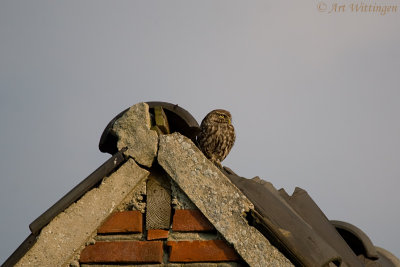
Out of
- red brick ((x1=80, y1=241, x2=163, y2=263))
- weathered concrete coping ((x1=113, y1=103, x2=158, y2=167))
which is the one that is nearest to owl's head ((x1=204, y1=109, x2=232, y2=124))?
weathered concrete coping ((x1=113, y1=103, x2=158, y2=167))

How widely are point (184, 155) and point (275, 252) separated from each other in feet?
2.51

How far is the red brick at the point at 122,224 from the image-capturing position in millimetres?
2938

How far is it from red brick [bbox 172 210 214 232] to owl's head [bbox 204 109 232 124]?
3.72m

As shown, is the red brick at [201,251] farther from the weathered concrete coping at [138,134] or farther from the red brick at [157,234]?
the weathered concrete coping at [138,134]

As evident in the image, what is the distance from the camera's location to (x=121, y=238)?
116 inches

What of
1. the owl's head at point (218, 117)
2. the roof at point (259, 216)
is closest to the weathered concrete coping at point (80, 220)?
the roof at point (259, 216)

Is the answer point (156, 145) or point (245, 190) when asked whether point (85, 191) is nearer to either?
point (156, 145)

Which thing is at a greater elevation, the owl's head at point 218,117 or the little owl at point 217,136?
the owl's head at point 218,117

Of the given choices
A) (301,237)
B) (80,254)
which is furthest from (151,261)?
(301,237)

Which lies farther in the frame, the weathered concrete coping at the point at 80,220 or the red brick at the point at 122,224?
the red brick at the point at 122,224

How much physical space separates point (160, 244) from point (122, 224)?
0.85 ft

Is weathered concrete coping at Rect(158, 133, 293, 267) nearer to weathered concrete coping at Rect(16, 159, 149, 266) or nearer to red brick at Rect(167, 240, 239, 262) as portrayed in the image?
red brick at Rect(167, 240, 239, 262)

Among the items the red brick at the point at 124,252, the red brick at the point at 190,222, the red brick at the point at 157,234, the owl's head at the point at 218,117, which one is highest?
the owl's head at the point at 218,117

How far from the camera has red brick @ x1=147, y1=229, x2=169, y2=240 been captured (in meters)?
2.91
